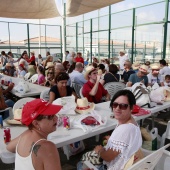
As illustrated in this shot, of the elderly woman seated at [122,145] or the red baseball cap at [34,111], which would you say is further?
the elderly woman seated at [122,145]

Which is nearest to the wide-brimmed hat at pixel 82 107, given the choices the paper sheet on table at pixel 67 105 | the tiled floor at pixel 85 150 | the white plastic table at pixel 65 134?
the paper sheet on table at pixel 67 105

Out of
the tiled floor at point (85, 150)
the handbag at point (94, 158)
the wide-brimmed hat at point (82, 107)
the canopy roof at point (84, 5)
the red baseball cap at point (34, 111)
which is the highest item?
the canopy roof at point (84, 5)

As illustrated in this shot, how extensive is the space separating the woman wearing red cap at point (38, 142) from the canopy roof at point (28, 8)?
8.42m

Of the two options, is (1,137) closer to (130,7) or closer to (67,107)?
(67,107)

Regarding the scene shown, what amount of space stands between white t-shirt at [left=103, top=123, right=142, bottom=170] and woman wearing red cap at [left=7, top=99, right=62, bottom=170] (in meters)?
0.55

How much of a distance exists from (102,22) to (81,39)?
2827 millimetres

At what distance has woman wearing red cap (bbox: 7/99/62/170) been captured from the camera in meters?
1.19

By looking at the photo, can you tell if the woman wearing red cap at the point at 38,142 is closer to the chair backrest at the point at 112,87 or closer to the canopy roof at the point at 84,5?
the chair backrest at the point at 112,87

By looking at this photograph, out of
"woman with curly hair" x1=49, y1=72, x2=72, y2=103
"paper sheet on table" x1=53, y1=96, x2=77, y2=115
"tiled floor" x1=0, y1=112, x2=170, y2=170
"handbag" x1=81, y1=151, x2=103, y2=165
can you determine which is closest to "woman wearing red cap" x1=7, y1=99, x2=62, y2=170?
"handbag" x1=81, y1=151, x2=103, y2=165

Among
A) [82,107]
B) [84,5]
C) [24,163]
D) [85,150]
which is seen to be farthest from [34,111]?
[84,5]

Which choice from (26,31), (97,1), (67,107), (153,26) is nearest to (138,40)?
(153,26)

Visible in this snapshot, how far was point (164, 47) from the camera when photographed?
31.8 ft

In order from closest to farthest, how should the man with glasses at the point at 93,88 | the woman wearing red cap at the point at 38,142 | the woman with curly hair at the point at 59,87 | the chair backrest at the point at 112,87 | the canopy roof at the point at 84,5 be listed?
1. the woman wearing red cap at the point at 38,142
2. the woman with curly hair at the point at 59,87
3. the man with glasses at the point at 93,88
4. the chair backrest at the point at 112,87
5. the canopy roof at the point at 84,5

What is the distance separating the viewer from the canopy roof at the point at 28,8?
349 inches
